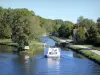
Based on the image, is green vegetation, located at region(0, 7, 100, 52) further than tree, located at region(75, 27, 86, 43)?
No

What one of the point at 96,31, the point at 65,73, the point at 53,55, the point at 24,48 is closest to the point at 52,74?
the point at 65,73

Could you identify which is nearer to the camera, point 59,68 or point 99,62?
point 59,68

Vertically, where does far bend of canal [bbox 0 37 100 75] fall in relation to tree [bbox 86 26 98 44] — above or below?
below

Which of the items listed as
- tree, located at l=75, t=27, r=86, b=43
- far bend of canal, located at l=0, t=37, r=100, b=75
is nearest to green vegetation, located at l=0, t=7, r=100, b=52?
tree, located at l=75, t=27, r=86, b=43

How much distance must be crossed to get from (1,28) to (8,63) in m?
61.1

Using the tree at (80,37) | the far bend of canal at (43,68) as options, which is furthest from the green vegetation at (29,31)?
the far bend of canal at (43,68)

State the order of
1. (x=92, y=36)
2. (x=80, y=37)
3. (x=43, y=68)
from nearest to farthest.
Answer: (x=43, y=68) → (x=92, y=36) → (x=80, y=37)

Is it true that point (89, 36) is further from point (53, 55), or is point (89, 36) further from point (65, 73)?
point (65, 73)

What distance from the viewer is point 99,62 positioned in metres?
53.0

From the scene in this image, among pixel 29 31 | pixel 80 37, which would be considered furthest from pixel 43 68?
pixel 80 37

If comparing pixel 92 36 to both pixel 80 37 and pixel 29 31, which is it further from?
pixel 29 31

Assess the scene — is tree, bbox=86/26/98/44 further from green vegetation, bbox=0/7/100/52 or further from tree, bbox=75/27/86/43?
tree, bbox=75/27/86/43

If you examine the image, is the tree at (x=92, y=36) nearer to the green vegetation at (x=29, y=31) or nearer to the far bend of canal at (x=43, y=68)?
the green vegetation at (x=29, y=31)

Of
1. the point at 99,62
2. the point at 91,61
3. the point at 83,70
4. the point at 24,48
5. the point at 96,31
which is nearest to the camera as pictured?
→ the point at 83,70
